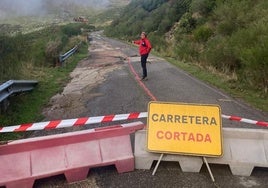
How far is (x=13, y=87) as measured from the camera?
35.8 ft

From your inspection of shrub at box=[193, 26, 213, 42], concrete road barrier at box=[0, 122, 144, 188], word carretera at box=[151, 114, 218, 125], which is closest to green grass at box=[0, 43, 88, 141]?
concrete road barrier at box=[0, 122, 144, 188]

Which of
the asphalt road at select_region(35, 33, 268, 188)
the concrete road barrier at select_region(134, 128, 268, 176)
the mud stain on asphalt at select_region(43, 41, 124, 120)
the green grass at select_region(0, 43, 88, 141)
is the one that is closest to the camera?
the asphalt road at select_region(35, 33, 268, 188)

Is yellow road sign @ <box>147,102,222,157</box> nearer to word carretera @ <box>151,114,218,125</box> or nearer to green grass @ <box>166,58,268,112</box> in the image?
word carretera @ <box>151,114,218,125</box>

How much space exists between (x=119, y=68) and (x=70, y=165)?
14.3 metres

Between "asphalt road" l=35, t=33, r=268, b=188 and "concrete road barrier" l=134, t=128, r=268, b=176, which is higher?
"concrete road barrier" l=134, t=128, r=268, b=176

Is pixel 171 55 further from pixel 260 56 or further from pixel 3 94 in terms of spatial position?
pixel 3 94

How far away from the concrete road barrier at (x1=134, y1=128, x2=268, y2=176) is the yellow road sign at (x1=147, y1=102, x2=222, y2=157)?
5.5 inches

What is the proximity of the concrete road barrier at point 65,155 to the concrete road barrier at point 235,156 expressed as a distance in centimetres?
27

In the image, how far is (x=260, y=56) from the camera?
1309 cm

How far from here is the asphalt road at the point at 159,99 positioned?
18.3ft

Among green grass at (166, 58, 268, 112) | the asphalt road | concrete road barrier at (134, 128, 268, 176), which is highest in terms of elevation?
concrete road barrier at (134, 128, 268, 176)

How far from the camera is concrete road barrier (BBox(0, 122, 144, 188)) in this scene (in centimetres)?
542

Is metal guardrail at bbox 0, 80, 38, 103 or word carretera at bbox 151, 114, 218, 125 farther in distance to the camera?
metal guardrail at bbox 0, 80, 38, 103

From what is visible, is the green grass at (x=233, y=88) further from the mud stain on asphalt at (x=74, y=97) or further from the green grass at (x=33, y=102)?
the green grass at (x=33, y=102)
